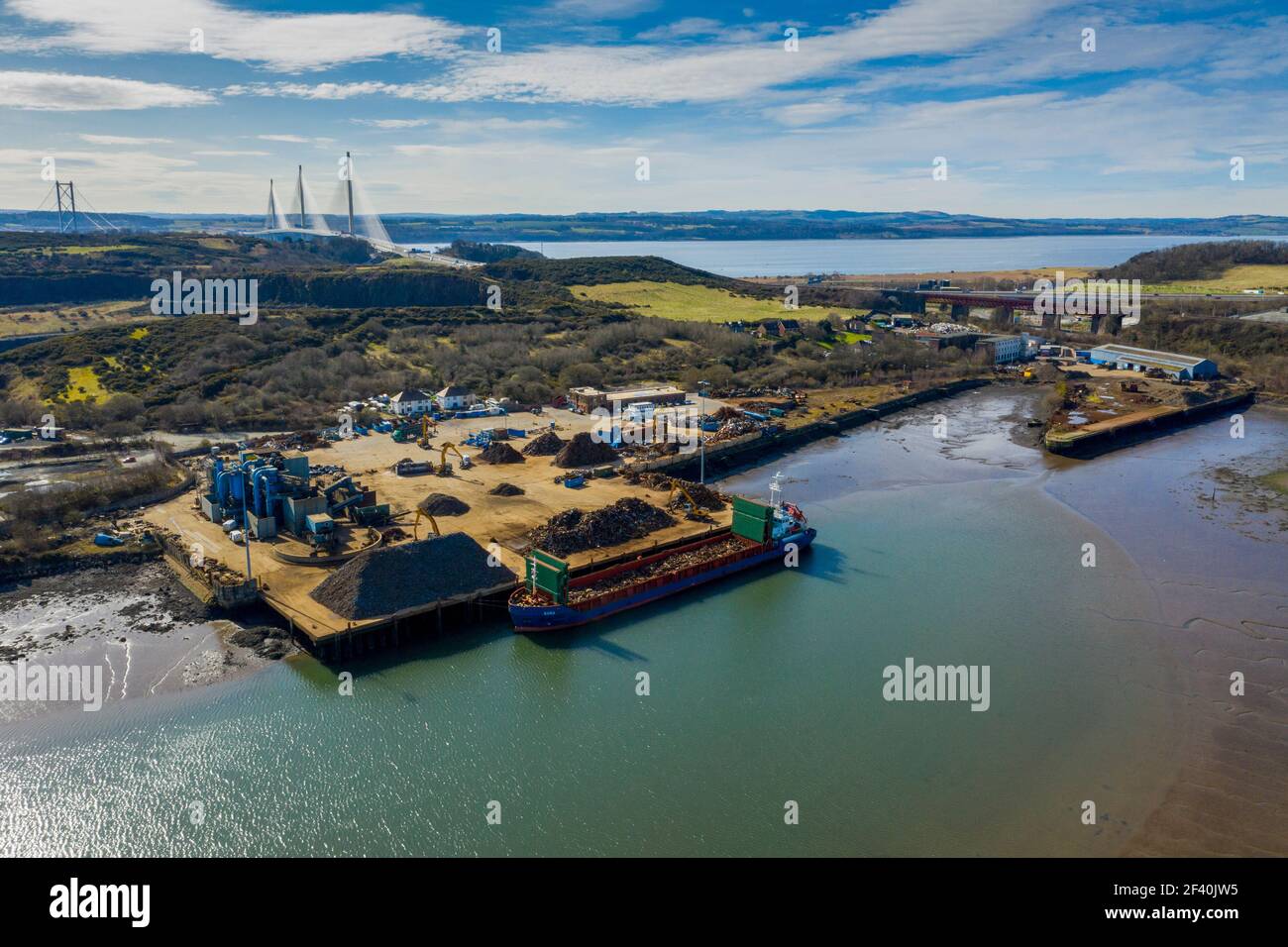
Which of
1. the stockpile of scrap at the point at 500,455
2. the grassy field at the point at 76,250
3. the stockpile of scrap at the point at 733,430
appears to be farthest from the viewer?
the grassy field at the point at 76,250

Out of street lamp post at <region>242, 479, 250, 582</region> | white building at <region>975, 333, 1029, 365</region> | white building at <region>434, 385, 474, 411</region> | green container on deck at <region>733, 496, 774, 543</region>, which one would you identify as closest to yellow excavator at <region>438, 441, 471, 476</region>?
street lamp post at <region>242, 479, 250, 582</region>

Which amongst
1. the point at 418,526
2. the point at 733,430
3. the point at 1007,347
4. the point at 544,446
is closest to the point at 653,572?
the point at 418,526

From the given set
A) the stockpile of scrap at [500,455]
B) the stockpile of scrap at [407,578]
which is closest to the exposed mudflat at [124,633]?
the stockpile of scrap at [407,578]

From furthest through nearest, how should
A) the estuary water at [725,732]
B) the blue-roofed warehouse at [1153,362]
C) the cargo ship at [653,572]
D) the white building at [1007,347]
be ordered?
the white building at [1007,347]
the blue-roofed warehouse at [1153,362]
the cargo ship at [653,572]
the estuary water at [725,732]

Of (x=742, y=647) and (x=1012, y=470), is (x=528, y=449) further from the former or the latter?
(x=1012, y=470)

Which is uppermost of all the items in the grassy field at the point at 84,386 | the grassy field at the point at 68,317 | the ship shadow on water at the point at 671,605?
the grassy field at the point at 68,317

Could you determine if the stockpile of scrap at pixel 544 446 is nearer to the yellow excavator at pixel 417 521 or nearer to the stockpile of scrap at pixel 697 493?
the stockpile of scrap at pixel 697 493
